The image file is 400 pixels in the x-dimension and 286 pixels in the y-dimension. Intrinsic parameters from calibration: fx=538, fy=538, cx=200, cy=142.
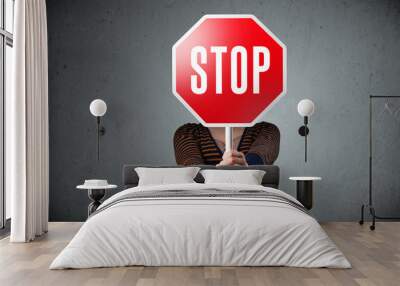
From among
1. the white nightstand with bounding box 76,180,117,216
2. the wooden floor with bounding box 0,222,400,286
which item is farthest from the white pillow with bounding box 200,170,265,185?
the wooden floor with bounding box 0,222,400,286

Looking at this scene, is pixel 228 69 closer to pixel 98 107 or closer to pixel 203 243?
pixel 98 107

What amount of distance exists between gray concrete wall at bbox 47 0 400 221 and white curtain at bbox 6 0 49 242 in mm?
1076

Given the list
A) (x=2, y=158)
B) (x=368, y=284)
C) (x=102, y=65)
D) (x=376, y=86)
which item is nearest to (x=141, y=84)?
(x=102, y=65)

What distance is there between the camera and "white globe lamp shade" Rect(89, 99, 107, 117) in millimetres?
6641

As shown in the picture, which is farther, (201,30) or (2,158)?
(201,30)

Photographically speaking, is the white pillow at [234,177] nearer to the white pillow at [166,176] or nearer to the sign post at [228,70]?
the white pillow at [166,176]

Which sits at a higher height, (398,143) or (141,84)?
(141,84)

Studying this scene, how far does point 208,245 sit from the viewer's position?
13.4ft

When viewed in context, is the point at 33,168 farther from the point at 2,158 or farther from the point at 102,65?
the point at 102,65

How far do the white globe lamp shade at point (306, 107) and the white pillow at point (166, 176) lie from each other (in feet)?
5.16

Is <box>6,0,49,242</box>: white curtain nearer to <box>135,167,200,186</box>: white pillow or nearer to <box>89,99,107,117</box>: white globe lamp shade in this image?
<box>89,99,107,117</box>: white globe lamp shade

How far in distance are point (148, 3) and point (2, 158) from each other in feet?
8.83

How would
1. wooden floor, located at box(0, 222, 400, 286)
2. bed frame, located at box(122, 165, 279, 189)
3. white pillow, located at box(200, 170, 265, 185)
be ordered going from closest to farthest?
wooden floor, located at box(0, 222, 400, 286)
white pillow, located at box(200, 170, 265, 185)
bed frame, located at box(122, 165, 279, 189)

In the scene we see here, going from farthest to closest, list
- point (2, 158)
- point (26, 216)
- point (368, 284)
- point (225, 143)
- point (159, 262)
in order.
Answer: point (225, 143), point (2, 158), point (26, 216), point (159, 262), point (368, 284)
